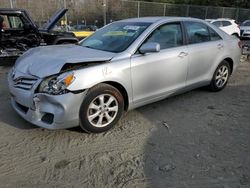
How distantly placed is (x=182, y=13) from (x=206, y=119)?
62.3ft

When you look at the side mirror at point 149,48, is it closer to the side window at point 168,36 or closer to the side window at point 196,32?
the side window at point 168,36

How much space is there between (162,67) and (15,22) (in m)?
6.14

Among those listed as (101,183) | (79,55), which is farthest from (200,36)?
(101,183)

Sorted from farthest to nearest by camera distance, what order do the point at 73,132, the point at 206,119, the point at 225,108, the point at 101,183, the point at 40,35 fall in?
the point at 40,35, the point at 225,108, the point at 206,119, the point at 73,132, the point at 101,183

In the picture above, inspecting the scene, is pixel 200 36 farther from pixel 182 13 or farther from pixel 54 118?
pixel 182 13

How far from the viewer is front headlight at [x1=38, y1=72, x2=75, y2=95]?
318 cm

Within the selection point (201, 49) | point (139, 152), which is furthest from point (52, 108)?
point (201, 49)

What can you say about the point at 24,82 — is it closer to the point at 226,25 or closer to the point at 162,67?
the point at 162,67

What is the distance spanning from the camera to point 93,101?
3.45 m

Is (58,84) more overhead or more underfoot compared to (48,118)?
more overhead

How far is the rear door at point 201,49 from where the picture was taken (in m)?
4.61

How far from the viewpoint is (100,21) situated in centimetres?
1628

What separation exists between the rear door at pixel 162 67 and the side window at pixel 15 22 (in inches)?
224

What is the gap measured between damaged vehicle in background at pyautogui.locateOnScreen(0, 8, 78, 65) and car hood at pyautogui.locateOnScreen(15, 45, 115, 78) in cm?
423
